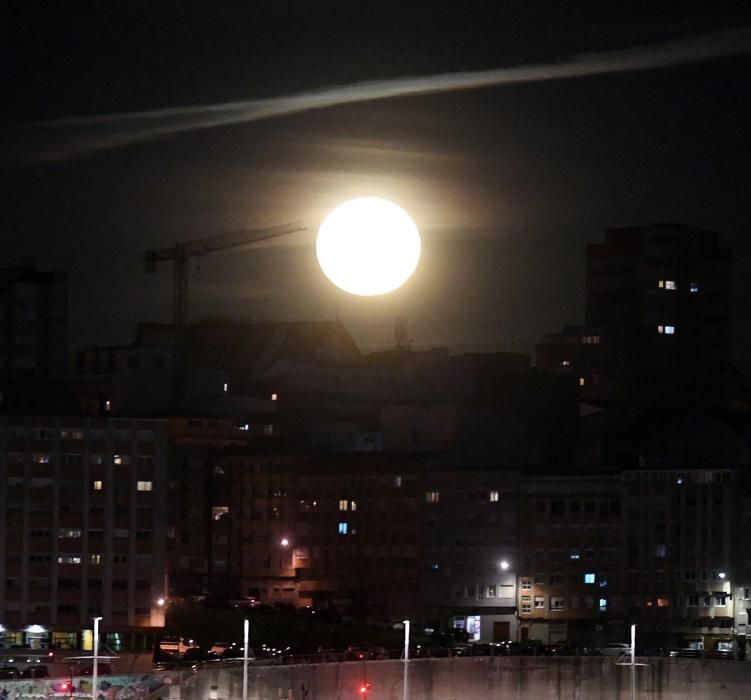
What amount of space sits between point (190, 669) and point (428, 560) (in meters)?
20.4

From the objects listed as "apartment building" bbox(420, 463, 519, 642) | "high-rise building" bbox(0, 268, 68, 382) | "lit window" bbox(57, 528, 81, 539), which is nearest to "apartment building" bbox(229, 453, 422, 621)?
"apartment building" bbox(420, 463, 519, 642)

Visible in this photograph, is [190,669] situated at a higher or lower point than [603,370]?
lower

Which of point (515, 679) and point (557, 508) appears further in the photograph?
point (557, 508)

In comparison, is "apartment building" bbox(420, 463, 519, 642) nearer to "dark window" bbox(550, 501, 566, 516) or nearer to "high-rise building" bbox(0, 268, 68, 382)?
"dark window" bbox(550, 501, 566, 516)

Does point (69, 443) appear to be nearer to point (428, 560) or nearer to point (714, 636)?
point (428, 560)

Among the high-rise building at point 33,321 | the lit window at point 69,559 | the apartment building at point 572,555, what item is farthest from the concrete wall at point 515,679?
the high-rise building at point 33,321

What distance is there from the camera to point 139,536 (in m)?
59.2

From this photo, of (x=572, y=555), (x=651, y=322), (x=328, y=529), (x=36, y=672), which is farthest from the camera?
(x=651, y=322)

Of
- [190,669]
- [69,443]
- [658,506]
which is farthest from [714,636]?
[190,669]

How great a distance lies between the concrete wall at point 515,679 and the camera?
46.7 metres

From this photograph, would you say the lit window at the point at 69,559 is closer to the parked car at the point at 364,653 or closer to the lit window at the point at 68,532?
the lit window at the point at 68,532

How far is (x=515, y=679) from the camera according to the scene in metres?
50.1

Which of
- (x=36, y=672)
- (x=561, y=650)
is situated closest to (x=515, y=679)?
(x=561, y=650)

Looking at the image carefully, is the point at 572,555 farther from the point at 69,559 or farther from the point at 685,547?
the point at 69,559
